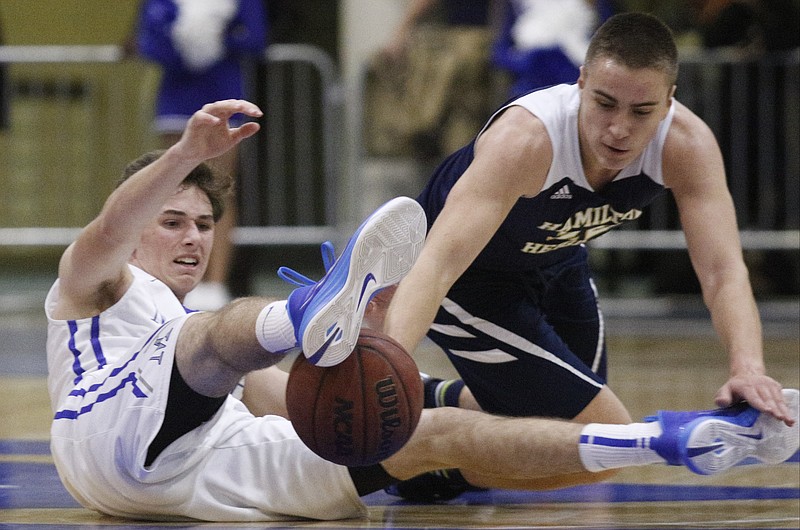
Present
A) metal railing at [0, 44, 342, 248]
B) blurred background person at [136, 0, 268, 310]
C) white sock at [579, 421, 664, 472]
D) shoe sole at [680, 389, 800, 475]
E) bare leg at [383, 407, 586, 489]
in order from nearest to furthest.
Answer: shoe sole at [680, 389, 800, 475] < white sock at [579, 421, 664, 472] < bare leg at [383, 407, 586, 489] < blurred background person at [136, 0, 268, 310] < metal railing at [0, 44, 342, 248]

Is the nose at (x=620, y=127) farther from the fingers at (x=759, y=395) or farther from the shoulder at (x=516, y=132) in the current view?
the fingers at (x=759, y=395)

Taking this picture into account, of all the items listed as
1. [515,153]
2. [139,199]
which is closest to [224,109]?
[139,199]

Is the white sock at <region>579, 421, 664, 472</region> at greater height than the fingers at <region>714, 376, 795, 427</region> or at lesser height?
lesser

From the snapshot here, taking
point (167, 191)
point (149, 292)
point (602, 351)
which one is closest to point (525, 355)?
point (602, 351)

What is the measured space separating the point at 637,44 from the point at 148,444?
166cm

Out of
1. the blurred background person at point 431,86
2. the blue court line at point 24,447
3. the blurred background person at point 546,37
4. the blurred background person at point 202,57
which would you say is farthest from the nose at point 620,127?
the blurred background person at point 431,86

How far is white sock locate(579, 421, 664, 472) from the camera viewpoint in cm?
316

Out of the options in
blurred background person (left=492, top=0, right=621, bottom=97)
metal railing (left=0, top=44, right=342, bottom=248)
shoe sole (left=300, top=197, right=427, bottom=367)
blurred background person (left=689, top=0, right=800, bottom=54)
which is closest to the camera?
shoe sole (left=300, top=197, right=427, bottom=367)

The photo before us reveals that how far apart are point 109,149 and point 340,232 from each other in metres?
2.15

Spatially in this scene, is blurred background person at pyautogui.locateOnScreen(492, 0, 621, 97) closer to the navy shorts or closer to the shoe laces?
the navy shorts

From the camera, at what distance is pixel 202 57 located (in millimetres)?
7457

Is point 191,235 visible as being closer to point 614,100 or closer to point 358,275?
point 358,275

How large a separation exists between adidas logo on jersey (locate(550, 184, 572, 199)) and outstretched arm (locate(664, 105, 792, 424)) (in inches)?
12.1

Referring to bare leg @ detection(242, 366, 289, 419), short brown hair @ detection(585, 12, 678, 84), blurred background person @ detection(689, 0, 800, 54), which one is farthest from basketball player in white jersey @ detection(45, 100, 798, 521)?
blurred background person @ detection(689, 0, 800, 54)
